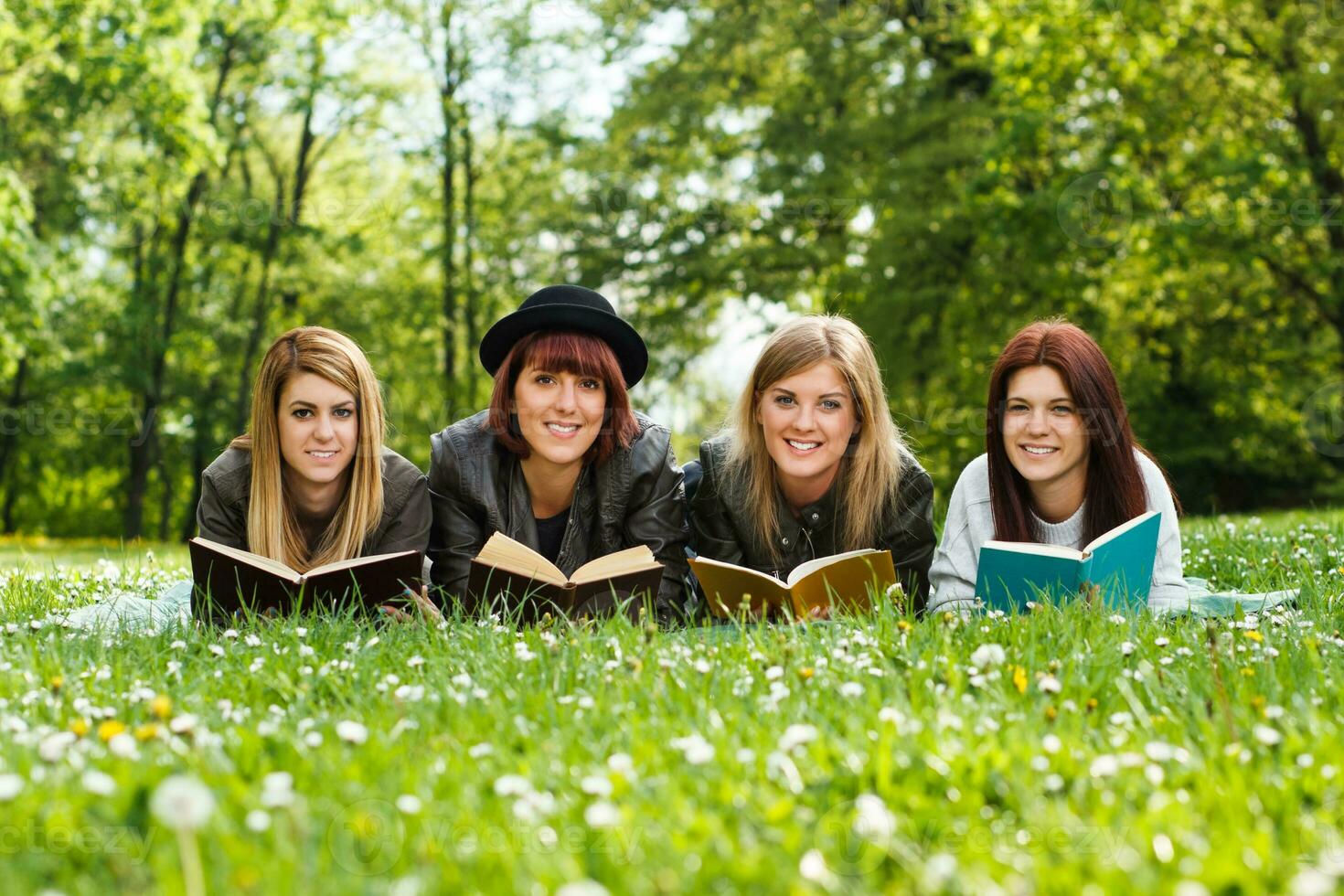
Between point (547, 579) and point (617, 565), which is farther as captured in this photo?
point (617, 565)

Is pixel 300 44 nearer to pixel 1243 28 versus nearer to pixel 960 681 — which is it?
pixel 1243 28

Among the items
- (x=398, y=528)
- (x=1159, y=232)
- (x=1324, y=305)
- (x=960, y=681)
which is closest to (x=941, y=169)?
(x=1159, y=232)

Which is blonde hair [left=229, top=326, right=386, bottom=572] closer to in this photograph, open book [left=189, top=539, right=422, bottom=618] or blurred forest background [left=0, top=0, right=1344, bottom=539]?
open book [left=189, top=539, right=422, bottom=618]

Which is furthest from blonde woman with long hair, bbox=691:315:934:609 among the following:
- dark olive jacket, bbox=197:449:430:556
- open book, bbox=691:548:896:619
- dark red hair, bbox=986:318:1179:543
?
dark olive jacket, bbox=197:449:430:556

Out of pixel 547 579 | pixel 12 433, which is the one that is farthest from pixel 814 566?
pixel 12 433

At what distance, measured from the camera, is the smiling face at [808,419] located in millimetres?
4742

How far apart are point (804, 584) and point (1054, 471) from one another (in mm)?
1435

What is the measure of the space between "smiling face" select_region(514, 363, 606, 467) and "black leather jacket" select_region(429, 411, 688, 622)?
28 cm

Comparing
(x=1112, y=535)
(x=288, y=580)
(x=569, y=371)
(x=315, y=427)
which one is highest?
(x=569, y=371)

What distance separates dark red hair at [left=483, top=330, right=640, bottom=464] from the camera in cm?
471

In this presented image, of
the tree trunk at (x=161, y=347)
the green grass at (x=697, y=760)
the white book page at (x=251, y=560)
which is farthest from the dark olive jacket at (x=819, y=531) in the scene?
the tree trunk at (x=161, y=347)

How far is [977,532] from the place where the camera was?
4793 mm

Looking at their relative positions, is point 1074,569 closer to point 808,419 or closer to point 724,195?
point 808,419

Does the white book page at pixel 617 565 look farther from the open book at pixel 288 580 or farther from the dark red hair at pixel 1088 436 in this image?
the dark red hair at pixel 1088 436
